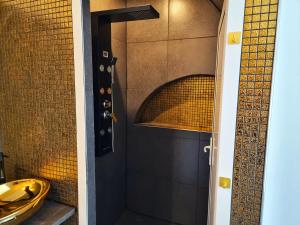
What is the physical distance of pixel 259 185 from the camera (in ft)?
2.54

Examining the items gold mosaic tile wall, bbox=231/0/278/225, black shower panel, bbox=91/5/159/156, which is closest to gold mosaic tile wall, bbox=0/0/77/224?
black shower panel, bbox=91/5/159/156

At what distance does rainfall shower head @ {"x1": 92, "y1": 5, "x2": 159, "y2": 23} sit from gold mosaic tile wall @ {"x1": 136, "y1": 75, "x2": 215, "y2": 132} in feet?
2.58

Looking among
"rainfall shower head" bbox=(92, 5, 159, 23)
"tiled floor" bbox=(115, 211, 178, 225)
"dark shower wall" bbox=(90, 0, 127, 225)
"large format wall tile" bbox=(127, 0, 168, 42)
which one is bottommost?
"tiled floor" bbox=(115, 211, 178, 225)

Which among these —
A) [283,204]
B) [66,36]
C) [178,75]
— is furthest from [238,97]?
[178,75]

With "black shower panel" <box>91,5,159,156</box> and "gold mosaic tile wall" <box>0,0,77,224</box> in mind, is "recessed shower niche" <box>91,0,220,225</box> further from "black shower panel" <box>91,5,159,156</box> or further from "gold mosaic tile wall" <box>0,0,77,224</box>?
"gold mosaic tile wall" <box>0,0,77,224</box>

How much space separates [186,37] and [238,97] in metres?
1.37

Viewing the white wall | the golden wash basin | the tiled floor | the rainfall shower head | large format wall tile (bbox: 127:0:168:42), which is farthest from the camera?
the tiled floor

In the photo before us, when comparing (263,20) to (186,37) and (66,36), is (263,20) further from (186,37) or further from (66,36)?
(186,37)

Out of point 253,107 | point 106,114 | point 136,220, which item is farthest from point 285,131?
point 136,220

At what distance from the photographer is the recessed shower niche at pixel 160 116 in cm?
193

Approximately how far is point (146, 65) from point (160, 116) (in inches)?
24.9

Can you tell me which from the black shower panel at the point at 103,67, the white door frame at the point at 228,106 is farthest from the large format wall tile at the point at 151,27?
the white door frame at the point at 228,106

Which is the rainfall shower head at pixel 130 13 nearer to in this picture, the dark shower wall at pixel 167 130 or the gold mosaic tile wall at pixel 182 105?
the dark shower wall at pixel 167 130

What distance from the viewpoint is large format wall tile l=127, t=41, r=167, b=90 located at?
82.4 inches
